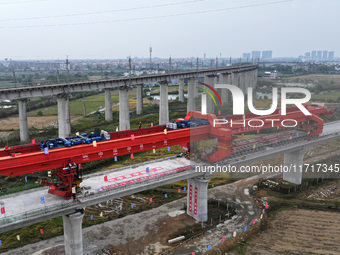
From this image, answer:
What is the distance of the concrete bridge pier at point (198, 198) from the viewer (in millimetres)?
28688

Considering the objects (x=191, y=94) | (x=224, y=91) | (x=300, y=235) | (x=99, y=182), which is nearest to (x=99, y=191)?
(x=99, y=182)

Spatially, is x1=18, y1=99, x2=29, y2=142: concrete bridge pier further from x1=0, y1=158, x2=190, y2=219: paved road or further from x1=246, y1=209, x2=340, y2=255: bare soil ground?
x1=246, y1=209, x2=340, y2=255: bare soil ground

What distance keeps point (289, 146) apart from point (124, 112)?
102 ft

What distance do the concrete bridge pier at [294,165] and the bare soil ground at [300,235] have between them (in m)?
6.67

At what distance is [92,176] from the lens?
26.8 metres

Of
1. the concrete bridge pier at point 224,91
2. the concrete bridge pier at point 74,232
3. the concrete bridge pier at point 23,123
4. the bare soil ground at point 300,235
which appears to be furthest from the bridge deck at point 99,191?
the concrete bridge pier at point 224,91

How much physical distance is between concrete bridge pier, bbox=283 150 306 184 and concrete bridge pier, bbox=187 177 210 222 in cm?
1470

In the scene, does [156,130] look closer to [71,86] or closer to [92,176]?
[92,176]

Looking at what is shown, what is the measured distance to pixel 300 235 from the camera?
2756 centimetres

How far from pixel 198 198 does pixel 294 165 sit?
50.4ft

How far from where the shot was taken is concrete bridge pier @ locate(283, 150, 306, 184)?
3743 cm

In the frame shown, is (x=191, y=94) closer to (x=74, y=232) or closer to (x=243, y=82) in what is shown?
(x=243, y=82)

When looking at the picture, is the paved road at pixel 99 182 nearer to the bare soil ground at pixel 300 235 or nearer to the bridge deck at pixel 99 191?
the bridge deck at pixel 99 191

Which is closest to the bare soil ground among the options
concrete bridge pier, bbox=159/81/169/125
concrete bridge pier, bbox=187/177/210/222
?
concrete bridge pier, bbox=187/177/210/222
